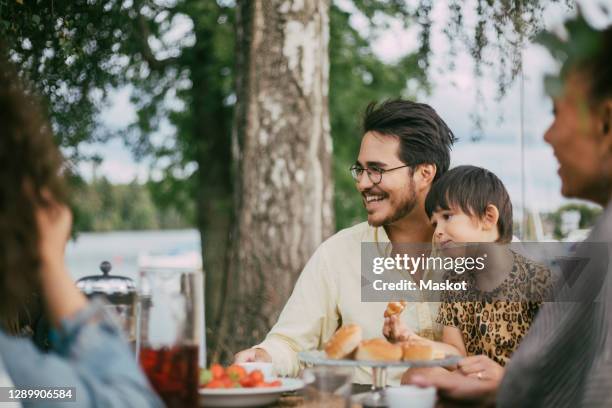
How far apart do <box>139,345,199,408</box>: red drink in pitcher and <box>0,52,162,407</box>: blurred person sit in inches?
11.2

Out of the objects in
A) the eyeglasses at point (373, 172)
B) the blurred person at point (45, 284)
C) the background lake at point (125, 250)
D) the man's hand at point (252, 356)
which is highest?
the eyeglasses at point (373, 172)

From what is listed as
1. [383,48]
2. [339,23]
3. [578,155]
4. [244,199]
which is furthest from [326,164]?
[383,48]

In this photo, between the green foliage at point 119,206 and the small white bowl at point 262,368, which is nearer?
the small white bowl at point 262,368

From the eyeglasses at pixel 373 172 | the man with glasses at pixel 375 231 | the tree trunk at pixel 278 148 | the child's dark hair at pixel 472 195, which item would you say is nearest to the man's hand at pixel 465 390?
the man with glasses at pixel 375 231

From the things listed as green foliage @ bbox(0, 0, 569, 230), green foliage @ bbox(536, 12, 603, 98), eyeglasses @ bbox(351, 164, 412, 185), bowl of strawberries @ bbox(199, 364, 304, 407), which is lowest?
bowl of strawberries @ bbox(199, 364, 304, 407)

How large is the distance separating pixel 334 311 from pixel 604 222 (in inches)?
61.9

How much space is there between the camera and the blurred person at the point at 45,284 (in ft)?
4.09

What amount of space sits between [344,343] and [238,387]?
28cm

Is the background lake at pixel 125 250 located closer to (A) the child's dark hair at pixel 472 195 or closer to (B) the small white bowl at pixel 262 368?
(A) the child's dark hair at pixel 472 195

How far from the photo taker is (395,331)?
229 cm

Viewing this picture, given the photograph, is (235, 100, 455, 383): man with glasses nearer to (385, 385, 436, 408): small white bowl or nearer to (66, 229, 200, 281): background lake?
(385, 385, 436, 408): small white bowl

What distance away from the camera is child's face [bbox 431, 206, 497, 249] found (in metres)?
2.96

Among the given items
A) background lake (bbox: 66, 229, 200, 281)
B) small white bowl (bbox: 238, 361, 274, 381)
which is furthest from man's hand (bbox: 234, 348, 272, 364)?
background lake (bbox: 66, 229, 200, 281)

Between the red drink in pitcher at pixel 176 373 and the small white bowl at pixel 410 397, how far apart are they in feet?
1.35
